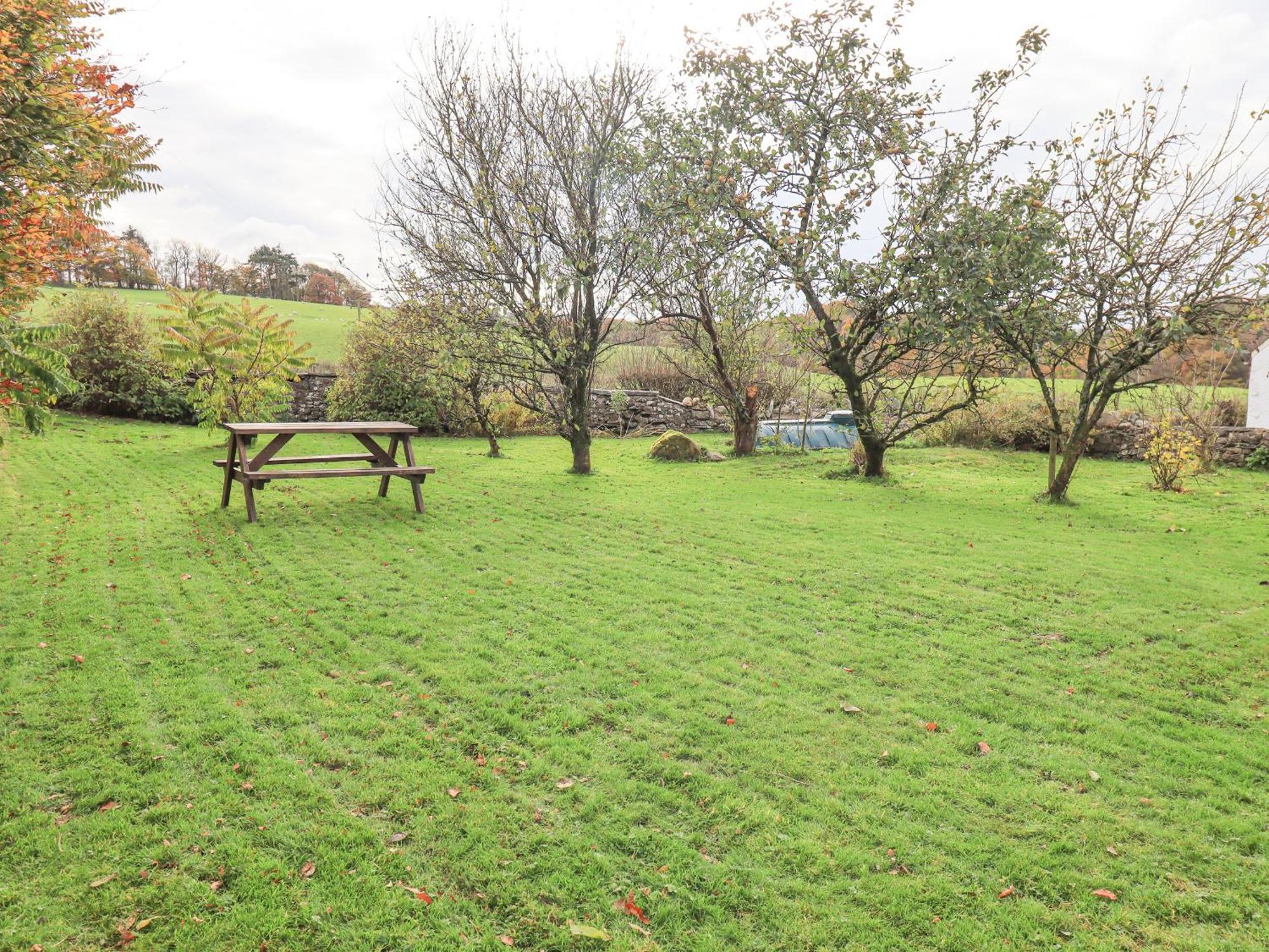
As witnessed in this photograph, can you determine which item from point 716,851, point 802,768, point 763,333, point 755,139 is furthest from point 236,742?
point 763,333

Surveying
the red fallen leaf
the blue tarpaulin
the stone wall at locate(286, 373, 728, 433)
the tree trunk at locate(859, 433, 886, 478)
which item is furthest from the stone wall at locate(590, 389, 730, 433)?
the red fallen leaf

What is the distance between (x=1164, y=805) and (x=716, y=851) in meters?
2.20

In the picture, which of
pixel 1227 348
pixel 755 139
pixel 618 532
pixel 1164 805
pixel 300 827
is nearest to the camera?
pixel 300 827

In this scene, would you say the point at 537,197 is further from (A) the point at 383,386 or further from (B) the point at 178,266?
(B) the point at 178,266

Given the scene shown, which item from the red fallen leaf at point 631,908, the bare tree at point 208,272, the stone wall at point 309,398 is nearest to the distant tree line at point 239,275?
the bare tree at point 208,272

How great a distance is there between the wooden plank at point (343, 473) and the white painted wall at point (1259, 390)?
21.7 metres

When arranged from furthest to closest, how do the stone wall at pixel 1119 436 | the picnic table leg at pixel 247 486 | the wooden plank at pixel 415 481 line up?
the stone wall at pixel 1119 436 < the wooden plank at pixel 415 481 < the picnic table leg at pixel 247 486

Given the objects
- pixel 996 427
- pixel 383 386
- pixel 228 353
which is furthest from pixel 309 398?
pixel 996 427

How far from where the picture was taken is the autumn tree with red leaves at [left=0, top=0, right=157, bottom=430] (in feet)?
13.0

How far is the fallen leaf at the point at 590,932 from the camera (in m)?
2.38

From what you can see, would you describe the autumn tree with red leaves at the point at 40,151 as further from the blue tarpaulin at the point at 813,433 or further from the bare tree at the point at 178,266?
the bare tree at the point at 178,266

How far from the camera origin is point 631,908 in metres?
2.53

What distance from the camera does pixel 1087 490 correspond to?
38.3ft

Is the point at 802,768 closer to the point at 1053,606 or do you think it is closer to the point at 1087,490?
the point at 1053,606
